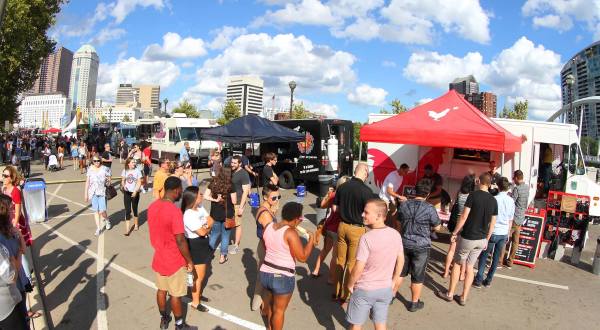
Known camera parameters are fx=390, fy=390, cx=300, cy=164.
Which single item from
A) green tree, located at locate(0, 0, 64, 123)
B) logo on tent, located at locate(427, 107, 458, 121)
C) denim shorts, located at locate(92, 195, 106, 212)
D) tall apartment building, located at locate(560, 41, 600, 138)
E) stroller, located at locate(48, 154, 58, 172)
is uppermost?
tall apartment building, located at locate(560, 41, 600, 138)

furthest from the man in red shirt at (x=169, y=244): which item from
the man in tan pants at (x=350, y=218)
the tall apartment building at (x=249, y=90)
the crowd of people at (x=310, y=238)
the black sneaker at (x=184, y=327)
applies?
the tall apartment building at (x=249, y=90)

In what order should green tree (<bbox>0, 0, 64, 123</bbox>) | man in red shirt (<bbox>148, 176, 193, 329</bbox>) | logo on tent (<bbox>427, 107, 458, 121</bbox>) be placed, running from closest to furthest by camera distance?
man in red shirt (<bbox>148, 176, 193, 329</bbox>), logo on tent (<bbox>427, 107, 458, 121</bbox>), green tree (<bbox>0, 0, 64, 123</bbox>)

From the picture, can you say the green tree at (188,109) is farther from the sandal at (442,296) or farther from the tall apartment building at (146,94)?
the tall apartment building at (146,94)

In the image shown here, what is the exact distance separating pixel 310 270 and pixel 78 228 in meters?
5.38

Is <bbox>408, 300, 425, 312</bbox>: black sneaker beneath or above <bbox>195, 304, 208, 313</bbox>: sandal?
above

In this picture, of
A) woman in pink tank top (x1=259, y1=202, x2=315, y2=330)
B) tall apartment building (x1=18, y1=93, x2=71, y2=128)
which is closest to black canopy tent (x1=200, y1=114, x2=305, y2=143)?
woman in pink tank top (x1=259, y1=202, x2=315, y2=330)

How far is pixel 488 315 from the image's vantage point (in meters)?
5.03

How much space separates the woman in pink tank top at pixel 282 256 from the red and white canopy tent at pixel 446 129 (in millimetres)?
4435

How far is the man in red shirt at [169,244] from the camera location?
3814 millimetres

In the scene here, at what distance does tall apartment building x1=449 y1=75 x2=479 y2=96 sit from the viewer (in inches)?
1065

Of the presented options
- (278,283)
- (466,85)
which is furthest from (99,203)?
(466,85)

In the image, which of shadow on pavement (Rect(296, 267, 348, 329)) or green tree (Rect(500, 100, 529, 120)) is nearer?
shadow on pavement (Rect(296, 267, 348, 329))

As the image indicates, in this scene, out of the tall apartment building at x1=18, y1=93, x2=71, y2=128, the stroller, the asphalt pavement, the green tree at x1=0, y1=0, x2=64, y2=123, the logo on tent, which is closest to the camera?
the asphalt pavement

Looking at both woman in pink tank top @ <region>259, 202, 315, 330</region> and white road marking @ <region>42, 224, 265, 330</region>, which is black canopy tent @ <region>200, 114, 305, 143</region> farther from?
woman in pink tank top @ <region>259, 202, 315, 330</region>
